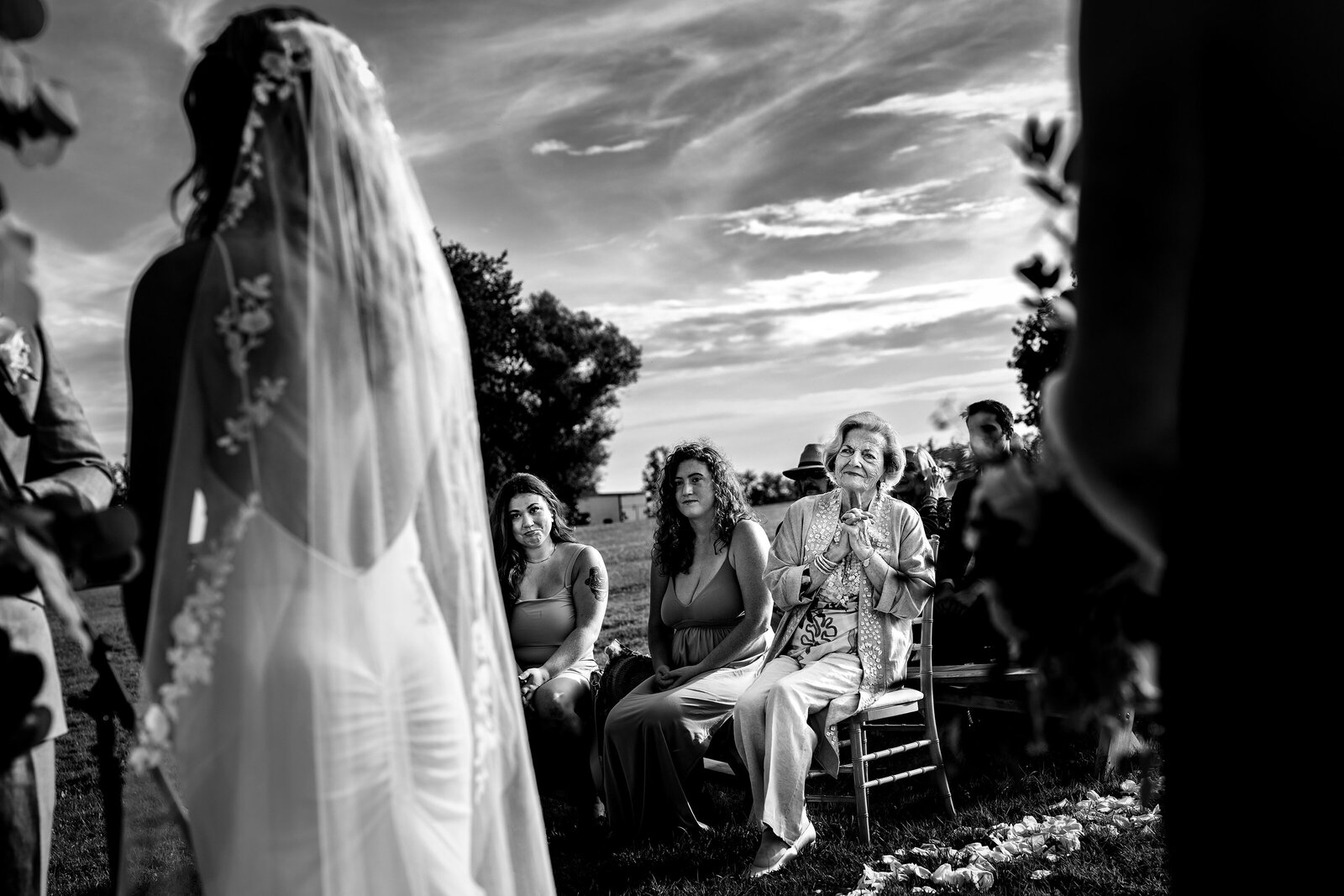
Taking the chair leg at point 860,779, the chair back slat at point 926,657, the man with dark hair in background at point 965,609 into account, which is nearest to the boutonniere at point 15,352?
the chair leg at point 860,779

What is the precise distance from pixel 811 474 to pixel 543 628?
111 inches

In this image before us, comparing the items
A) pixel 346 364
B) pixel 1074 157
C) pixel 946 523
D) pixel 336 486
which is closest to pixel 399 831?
pixel 336 486

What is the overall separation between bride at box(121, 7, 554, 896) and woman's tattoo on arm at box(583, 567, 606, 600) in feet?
12.1

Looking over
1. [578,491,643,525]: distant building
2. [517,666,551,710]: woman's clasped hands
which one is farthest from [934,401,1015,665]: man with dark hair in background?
[578,491,643,525]: distant building

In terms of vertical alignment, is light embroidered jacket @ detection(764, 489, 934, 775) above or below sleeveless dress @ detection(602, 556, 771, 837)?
above

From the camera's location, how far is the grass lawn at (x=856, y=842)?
4.38 metres

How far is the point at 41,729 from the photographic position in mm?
1328

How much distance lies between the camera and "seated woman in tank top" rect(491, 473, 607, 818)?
5.48 metres

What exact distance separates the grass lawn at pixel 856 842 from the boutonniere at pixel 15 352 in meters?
3.23

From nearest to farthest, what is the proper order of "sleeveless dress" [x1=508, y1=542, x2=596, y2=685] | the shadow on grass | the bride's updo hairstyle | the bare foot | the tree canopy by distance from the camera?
the bride's updo hairstyle
the shadow on grass
the bare foot
"sleeveless dress" [x1=508, y1=542, x2=596, y2=685]
the tree canopy

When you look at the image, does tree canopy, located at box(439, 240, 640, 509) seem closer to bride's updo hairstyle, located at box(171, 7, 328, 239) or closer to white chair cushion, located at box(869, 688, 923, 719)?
white chair cushion, located at box(869, 688, 923, 719)

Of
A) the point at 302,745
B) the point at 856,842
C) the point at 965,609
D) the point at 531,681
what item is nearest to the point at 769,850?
the point at 856,842

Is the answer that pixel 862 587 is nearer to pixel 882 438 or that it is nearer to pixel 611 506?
pixel 882 438

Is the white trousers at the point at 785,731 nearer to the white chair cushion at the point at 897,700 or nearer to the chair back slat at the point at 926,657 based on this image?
the white chair cushion at the point at 897,700
